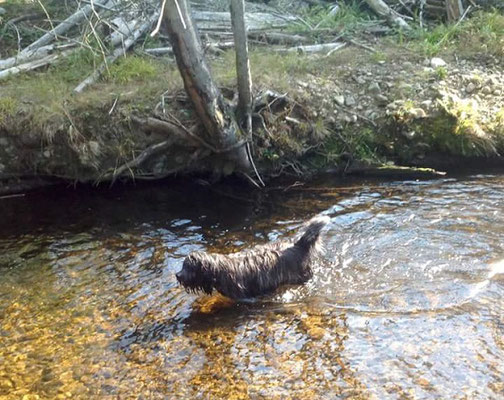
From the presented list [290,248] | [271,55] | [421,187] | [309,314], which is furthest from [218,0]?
[309,314]

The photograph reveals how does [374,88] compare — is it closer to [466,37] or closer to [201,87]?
[466,37]

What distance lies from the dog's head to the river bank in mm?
2616

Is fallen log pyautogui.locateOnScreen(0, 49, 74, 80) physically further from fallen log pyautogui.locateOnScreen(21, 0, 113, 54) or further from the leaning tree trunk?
the leaning tree trunk

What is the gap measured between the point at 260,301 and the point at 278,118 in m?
3.32

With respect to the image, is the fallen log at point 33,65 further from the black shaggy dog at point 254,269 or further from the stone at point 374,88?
the black shaggy dog at point 254,269

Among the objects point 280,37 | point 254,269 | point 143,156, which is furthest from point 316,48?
point 254,269

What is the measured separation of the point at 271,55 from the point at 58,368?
6383mm

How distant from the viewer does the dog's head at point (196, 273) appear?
228 inches

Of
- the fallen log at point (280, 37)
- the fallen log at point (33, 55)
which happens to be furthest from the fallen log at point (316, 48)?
the fallen log at point (33, 55)

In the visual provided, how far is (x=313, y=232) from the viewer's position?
6035 millimetres

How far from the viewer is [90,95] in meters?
8.66

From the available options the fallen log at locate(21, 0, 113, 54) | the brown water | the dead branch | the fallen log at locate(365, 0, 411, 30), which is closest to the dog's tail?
the brown water

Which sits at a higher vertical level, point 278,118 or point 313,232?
point 278,118

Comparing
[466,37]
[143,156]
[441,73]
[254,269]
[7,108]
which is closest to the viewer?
[254,269]
